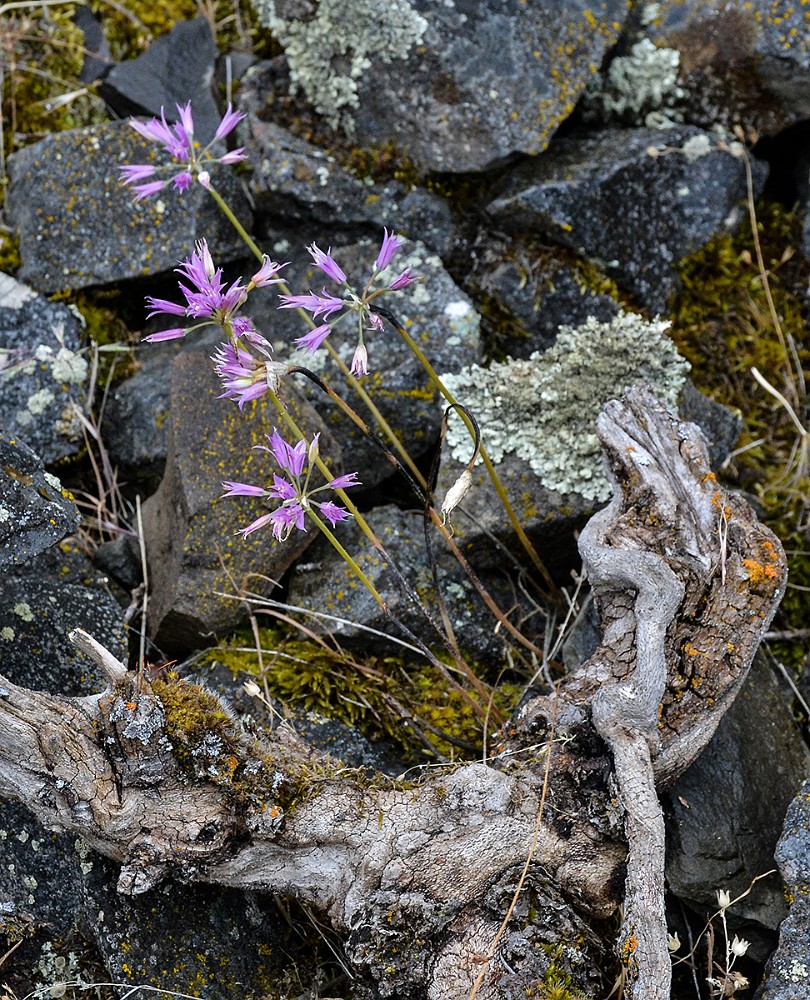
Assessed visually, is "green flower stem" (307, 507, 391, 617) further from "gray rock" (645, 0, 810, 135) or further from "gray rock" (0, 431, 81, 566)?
"gray rock" (645, 0, 810, 135)

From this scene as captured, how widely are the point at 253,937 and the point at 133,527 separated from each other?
1761mm

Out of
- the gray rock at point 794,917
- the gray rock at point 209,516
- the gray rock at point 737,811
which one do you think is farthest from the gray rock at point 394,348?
the gray rock at point 794,917

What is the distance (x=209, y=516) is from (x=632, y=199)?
2374 mm

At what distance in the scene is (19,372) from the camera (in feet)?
14.0

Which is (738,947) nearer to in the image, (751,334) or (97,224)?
(751,334)

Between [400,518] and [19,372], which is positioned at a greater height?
[19,372]

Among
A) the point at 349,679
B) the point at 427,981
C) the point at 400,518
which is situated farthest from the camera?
the point at 400,518

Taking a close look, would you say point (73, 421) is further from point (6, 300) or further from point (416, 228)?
point (416, 228)

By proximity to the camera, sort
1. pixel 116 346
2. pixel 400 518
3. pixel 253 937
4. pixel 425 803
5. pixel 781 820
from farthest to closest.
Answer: pixel 116 346
pixel 400 518
pixel 781 820
pixel 253 937
pixel 425 803

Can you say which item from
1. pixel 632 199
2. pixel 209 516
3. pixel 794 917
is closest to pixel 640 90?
pixel 632 199

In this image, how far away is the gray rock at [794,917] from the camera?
294 centimetres

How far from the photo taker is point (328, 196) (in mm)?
4418

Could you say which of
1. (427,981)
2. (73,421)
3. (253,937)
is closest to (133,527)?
(73,421)

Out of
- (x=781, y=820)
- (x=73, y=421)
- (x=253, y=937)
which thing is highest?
(x=73, y=421)
